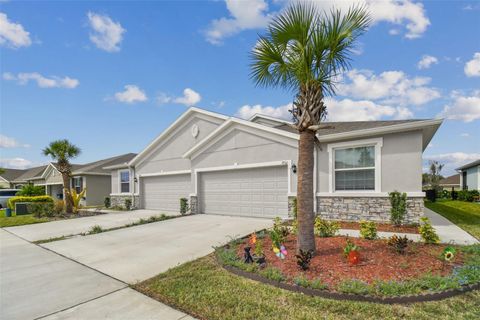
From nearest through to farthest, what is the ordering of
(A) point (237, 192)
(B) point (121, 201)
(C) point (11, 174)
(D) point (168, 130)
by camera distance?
(A) point (237, 192) < (D) point (168, 130) < (B) point (121, 201) < (C) point (11, 174)

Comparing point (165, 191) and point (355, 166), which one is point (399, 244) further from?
point (165, 191)

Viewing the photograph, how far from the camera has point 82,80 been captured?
42.0 ft

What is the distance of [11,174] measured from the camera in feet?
138

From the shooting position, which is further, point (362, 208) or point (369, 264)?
point (362, 208)

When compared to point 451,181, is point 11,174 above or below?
above

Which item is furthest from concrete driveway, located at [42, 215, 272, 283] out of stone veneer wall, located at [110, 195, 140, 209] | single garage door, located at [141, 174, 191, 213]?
stone veneer wall, located at [110, 195, 140, 209]

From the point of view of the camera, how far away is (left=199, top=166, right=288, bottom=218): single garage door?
10.9 metres

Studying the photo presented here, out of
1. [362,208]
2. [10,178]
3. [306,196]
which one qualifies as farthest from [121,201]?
[10,178]

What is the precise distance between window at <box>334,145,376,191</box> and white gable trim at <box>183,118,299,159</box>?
6.40 feet

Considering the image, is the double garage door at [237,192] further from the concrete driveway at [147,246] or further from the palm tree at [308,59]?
the palm tree at [308,59]

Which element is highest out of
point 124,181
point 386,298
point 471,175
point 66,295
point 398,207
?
point 471,175

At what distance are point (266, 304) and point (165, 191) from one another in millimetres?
13641

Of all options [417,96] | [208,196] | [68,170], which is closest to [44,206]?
[68,170]

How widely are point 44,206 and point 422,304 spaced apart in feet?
62.6
